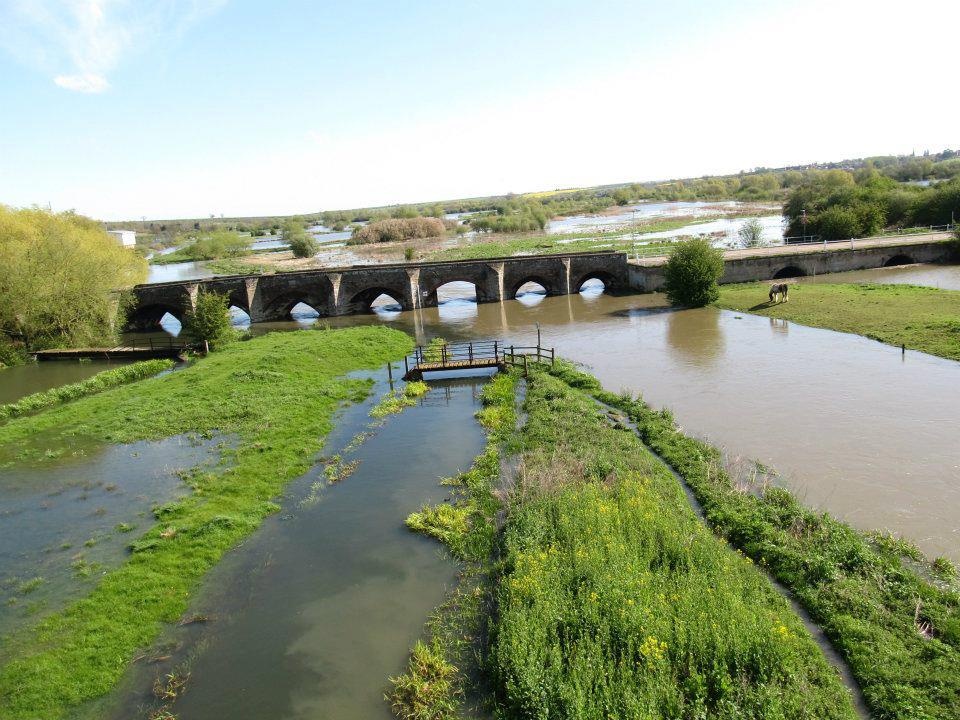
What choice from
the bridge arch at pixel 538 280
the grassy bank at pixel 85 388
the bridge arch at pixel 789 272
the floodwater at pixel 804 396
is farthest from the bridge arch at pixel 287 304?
the bridge arch at pixel 789 272

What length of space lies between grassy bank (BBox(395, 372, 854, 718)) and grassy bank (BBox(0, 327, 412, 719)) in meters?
5.28

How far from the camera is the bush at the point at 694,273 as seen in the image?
124ft

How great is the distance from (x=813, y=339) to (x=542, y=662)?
25.7m

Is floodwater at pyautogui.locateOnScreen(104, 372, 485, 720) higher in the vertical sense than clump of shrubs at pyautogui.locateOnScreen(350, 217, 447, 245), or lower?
lower

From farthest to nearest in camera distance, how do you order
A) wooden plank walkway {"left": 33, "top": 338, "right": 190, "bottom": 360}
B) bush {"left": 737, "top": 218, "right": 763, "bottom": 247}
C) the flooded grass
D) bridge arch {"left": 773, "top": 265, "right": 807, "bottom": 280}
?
bush {"left": 737, "top": 218, "right": 763, "bottom": 247}, bridge arch {"left": 773, "top": 265, "right": 807, "bottom": 280}, wooden plank walkway {"left": 33, "top": 338, "right": 190, "bottom": 360}, the flooded grass

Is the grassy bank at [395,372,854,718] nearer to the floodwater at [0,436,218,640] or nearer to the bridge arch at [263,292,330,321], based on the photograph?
the floodwater at [0,436,218,640]

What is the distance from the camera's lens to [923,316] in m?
29.4

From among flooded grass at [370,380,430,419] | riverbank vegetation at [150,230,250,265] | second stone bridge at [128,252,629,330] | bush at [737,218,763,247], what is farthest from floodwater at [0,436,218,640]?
riverbank vegetation at [150,230,250,265]

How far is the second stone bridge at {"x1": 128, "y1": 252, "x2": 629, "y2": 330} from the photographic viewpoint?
146 ft

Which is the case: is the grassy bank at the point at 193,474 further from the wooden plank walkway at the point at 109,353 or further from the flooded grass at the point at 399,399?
the wooden plank walkway at the point at 109,353

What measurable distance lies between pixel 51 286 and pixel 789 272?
170ft

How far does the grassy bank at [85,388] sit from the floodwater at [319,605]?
17388 millimetres

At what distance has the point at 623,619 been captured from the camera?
938cm

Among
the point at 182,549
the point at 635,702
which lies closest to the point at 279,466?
the point at 182,549
